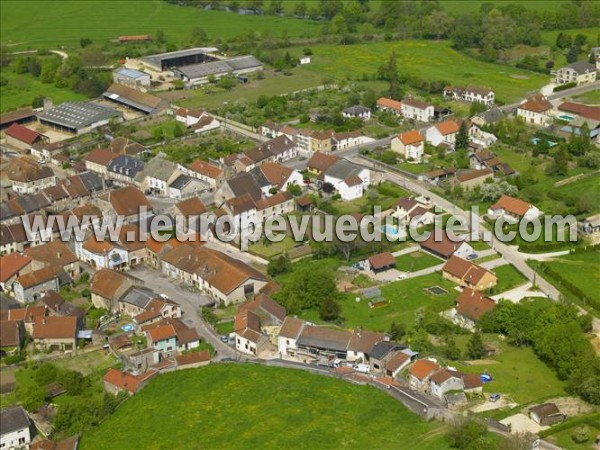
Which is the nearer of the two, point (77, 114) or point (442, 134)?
point (442, 134)

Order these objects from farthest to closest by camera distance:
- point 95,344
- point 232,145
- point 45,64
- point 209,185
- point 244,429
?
point 45,64
point 232,145
point 209,185
point 95,344
point 244,429

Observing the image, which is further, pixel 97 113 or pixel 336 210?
pixel 97 113

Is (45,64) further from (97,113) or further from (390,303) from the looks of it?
(390,303)

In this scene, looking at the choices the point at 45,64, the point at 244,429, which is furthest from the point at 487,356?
the point at 45,64

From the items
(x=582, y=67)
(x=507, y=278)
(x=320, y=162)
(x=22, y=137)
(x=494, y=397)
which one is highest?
(x=582, y=67)

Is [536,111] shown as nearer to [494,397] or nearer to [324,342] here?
[324,342]

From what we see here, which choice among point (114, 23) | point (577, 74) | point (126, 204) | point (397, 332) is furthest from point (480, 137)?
point (114, 23)
